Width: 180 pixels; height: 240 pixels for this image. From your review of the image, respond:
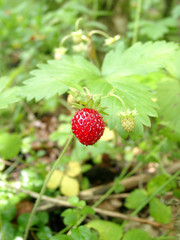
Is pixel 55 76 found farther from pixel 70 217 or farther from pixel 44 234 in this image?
pixel 44 234

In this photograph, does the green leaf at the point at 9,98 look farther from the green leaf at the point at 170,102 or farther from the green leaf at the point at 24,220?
the green leaf at the point at 170,102

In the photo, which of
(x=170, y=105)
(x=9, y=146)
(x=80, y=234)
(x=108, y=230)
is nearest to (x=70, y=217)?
(x=80, y=234)

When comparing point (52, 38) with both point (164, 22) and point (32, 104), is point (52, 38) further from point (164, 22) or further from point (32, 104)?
point (164, 22)

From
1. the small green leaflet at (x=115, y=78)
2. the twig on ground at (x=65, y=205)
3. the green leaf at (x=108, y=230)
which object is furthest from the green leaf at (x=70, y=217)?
the small green leaflet at (x=115, y=78)

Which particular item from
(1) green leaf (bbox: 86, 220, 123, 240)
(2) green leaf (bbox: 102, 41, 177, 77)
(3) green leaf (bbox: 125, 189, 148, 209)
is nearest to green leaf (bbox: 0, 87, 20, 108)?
(2) green leaf (bbox: 102, 41, 177, 77)

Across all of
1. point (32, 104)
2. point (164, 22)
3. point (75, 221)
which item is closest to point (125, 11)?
point (164, 22)

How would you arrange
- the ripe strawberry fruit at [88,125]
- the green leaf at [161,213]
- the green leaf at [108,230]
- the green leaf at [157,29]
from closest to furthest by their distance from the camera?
the ripe strawberry fruit at [88,125] → the green leaf at [108,230] → the green leaf at [161,213] → the green leaf at [157,29]
